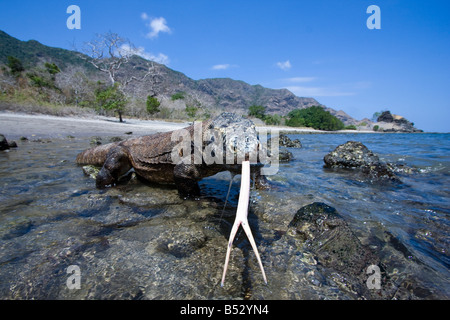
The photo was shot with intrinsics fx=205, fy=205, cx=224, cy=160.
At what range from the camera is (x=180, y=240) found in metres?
2.47

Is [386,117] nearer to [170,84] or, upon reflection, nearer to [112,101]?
[170,84]

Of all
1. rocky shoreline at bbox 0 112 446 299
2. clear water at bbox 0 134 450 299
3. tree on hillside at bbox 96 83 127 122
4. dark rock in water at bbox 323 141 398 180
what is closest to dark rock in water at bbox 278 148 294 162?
dark rock in water at bbox 323 141 398 180

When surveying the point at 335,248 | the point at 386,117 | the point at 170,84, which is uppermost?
the point at 170,84

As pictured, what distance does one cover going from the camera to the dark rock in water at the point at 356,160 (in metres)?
6.19

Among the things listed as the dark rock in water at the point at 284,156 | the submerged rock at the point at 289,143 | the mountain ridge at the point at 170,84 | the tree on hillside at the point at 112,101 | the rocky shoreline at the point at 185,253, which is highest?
the mountain ridge at the point at 170,84

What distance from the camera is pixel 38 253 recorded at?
2.13 metres

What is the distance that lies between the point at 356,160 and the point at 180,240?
268 inches

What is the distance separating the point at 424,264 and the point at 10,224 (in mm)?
Result: 4892

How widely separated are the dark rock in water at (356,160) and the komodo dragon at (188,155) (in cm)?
383

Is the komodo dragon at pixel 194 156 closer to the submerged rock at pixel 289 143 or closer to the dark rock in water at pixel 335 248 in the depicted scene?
the dark rock in water at pixel 335 248

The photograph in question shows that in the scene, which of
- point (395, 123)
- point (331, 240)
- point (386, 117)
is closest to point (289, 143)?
point (331, 240)

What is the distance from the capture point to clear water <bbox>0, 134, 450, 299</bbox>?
1.76 m

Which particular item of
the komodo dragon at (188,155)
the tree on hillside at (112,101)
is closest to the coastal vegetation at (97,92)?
the tree on hillside at (112,101)
